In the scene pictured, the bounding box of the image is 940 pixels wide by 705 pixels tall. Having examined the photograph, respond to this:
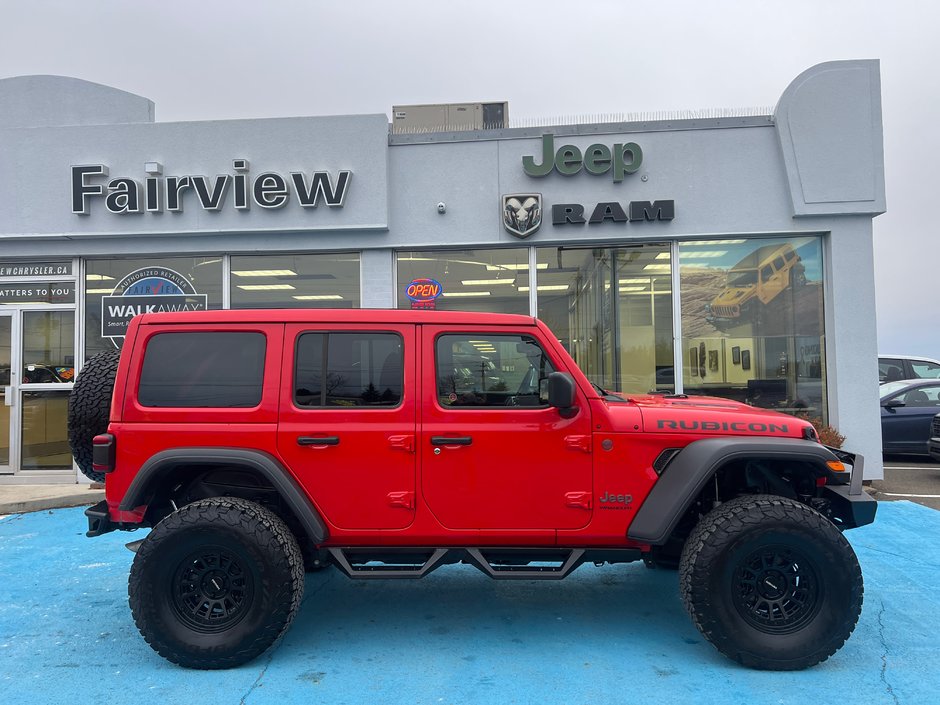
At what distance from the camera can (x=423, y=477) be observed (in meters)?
3.78

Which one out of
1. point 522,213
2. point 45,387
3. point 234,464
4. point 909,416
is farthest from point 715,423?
point 45,387

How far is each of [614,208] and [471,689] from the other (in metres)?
6.90

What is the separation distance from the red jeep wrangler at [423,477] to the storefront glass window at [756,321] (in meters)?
5.14

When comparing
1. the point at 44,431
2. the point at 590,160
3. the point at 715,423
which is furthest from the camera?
the point at 44,431

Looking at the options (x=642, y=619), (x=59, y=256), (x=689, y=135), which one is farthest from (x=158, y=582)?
(x=689, y=135)

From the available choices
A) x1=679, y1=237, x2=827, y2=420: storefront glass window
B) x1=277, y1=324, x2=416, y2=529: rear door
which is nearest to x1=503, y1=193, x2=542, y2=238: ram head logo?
x1=679, y1=237, x2=827, y2=420: storefront glass window

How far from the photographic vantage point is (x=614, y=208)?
8.80 meters

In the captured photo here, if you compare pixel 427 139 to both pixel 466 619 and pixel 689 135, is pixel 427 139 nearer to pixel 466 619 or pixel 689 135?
pixel 689 135

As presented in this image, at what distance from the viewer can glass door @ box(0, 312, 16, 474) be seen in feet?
30.3

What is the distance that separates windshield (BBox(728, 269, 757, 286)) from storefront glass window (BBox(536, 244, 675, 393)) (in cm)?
88

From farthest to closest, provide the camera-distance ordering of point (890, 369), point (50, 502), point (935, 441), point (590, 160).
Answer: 1. point (890, 369)
2. point (935, 441)
3. point (590, 160)
4. point (50, 502)

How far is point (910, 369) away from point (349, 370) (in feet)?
39.6

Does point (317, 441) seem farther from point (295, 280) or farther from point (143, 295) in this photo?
point (143, 295)

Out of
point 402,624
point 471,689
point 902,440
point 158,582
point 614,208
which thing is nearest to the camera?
point 471,689
